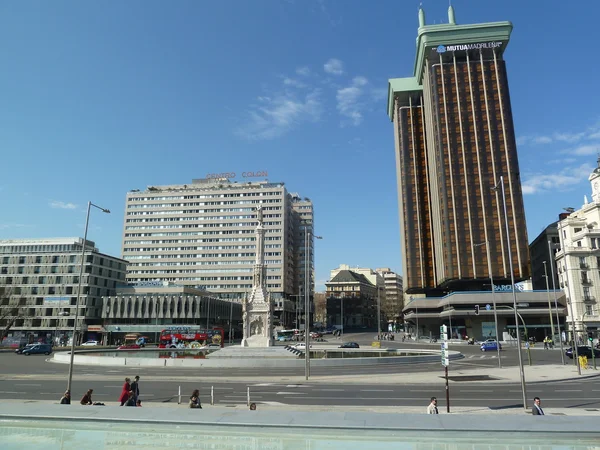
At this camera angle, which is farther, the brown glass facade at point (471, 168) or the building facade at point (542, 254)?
the building facade at point (542, 254)

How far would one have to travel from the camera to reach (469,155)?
114 metres

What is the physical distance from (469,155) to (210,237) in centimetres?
8619

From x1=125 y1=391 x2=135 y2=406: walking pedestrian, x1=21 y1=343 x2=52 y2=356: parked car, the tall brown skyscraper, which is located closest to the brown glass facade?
the tall brown skyscraper

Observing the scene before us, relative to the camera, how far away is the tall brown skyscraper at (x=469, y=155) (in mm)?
109438

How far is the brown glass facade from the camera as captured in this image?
109125mm

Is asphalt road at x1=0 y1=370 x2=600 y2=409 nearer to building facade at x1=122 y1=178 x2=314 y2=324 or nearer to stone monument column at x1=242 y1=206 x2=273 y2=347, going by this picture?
stone monument column at x1=242 y1=206 x2=273 y2=347

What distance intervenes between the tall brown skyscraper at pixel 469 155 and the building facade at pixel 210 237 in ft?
160

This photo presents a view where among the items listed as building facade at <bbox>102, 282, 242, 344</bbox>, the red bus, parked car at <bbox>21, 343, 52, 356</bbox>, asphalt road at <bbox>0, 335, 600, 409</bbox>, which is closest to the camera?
asphalt road at <bbox>0, 335, 600, 409</bbox>

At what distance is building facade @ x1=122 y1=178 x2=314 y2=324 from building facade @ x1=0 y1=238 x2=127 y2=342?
32.1m

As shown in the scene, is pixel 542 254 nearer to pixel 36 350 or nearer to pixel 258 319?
pixel 258 319

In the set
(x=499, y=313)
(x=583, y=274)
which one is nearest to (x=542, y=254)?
(x=499, y=313)

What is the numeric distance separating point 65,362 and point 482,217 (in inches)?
3893

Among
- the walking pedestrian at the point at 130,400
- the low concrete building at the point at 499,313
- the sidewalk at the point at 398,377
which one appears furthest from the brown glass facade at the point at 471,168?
the walking pedestrian at the point at 130,400

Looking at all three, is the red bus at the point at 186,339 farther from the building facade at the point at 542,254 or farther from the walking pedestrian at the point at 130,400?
the building facade at the point at 542,254
